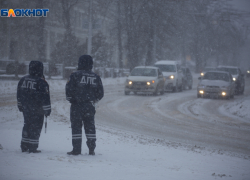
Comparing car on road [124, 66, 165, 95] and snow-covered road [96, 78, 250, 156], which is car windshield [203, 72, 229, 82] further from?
snow-covered road [96, 78, 250, 156]

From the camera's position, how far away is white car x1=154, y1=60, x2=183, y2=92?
26.2 metres

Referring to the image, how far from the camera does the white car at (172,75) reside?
1033 inches

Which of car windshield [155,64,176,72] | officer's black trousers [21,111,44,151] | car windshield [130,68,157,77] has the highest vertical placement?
car windshield [155,64,176,72]

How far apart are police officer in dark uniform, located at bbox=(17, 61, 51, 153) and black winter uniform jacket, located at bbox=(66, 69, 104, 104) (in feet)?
1.53

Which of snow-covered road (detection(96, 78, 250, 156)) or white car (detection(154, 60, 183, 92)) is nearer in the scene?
snow-covered road (detection(96, 78, 250, 156))

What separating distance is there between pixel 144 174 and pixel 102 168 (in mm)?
631

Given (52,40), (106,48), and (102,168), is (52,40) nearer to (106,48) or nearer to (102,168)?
(106,48)

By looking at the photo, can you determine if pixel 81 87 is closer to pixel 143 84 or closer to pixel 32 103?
pixel 32 103

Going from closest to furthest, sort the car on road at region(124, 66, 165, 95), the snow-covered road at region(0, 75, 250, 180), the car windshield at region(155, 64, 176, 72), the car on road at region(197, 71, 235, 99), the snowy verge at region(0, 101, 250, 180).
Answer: the snowy verge at region(0, 101, 250, 180)
the snow-covered road at region(0, 75, 250, 180)
the car on road at region(197, 71, 235, 99)
the car on road at region(124, 66, 165, 95)
the car windshield at region(155, 64, 176, 72)

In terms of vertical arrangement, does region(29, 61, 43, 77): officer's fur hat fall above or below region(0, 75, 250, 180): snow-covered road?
above

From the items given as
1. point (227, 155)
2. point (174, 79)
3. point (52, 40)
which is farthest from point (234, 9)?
point (52, 40)

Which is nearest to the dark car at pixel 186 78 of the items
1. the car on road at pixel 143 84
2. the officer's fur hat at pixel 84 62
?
the car on road at pixel 143 84

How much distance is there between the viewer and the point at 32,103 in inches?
253

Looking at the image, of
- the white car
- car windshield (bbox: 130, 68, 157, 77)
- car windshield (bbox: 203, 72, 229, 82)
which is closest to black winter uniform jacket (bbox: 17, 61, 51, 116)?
car windshield (bbox: 130, 68, 157, 77)
